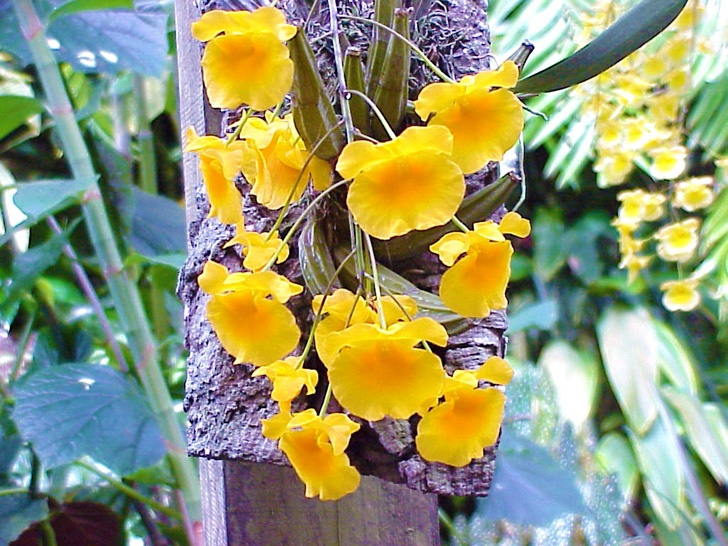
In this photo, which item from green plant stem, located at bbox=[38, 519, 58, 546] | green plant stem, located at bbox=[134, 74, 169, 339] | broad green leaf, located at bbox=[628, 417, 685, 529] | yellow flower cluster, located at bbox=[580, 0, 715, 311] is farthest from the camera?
broad green leaf, located at bbox=[628, 417, 685, 529]

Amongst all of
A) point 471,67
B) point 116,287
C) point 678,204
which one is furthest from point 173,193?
point 471,67

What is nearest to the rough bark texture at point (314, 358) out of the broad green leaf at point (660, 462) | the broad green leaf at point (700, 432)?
the broad green leaf at point (660, 462)

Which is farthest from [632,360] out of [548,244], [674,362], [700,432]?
[548,244]

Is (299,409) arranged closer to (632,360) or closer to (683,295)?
(683,295)

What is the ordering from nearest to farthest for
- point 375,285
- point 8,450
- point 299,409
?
1. point 375,285
2. point 299,409
3. point 8,450

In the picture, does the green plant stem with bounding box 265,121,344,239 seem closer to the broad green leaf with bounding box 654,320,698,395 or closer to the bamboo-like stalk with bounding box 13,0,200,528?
the bamboo-like stalk with bounding box 13,0,200,528

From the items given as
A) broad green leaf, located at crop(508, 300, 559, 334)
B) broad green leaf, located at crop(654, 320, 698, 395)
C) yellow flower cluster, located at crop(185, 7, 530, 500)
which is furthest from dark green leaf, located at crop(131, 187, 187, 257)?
broad green leaf, located at crop(654, 320, 698, 395)

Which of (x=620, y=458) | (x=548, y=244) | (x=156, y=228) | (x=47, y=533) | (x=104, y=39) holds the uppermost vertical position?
(x=104, y=39)
